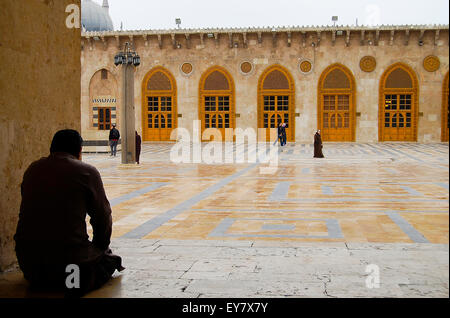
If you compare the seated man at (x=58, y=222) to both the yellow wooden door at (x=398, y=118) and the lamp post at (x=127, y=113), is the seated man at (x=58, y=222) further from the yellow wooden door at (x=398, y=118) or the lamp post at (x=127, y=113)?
the yellow wooden door at (x=398, y=118)

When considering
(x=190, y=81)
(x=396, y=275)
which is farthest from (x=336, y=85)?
(x=396, y=275)

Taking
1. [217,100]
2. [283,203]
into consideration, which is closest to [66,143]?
[283,203]

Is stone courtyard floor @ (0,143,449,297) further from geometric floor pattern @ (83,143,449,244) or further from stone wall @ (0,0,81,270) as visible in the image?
stone wall @ (0,0,81,270)

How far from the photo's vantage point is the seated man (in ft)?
10.9

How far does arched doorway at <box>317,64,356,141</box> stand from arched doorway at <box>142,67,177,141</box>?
8.13m

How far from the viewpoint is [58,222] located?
332cm

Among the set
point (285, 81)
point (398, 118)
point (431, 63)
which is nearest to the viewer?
point (431, 63)

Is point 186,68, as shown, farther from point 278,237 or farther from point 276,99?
point 278,237

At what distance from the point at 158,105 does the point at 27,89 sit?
24.7 metres

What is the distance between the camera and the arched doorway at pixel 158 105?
28.2 meters

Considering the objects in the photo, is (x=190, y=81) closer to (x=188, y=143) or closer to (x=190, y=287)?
(x=188, y=143)

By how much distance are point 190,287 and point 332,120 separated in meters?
24.8
